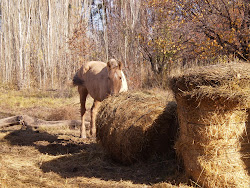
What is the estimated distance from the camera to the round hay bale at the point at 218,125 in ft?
11.0

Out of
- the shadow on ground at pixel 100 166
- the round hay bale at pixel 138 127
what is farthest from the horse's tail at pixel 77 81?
the round hay bale at pixel 138 127

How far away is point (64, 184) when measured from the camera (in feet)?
12.7

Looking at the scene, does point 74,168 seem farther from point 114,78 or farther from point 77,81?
point 77,81

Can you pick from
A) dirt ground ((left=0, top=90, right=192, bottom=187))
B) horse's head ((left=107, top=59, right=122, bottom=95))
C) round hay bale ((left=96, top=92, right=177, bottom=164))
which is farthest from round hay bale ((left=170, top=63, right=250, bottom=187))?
horse's head ((left=107, top=59, right=122, bottom=95))

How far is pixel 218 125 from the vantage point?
3.48m

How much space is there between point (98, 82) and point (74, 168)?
2.98 metres

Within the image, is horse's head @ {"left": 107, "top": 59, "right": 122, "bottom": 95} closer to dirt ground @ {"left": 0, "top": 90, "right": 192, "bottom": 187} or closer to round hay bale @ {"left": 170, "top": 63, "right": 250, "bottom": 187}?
dirt ground @ {"left": 0, "top": 90, "right": 192, "bottom": 187}

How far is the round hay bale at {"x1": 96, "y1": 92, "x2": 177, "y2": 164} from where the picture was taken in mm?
4664

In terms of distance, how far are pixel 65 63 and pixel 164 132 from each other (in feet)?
44.4

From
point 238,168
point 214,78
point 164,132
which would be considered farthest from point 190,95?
point 164,132

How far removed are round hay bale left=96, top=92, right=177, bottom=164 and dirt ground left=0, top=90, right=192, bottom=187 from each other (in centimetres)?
18

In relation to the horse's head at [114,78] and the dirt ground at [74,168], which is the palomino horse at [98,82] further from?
the dirt ground at [74,168]

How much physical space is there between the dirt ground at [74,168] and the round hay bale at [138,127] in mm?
180

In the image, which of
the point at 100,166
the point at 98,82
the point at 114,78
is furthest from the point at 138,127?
the point at 98,82
